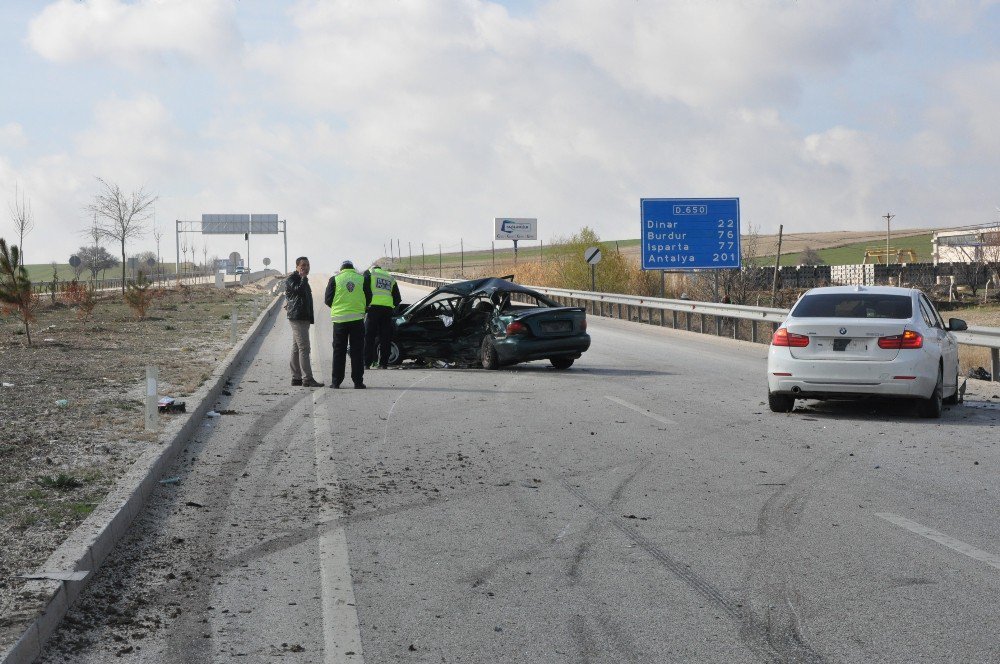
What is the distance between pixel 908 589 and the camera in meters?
5.62

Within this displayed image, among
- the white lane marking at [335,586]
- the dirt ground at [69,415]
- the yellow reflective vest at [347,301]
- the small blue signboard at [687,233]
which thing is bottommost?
the white lane marking at [335,586]

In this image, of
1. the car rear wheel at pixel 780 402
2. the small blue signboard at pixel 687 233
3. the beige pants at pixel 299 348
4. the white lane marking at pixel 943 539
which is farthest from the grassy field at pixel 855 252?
the white lane marking at pixel 943 539

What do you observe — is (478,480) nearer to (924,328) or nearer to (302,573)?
(302,573)

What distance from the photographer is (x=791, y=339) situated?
40.6ft

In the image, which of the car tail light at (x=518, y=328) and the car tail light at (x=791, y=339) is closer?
the car tail light at (x=791, y=339)

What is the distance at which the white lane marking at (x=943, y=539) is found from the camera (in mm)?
6188

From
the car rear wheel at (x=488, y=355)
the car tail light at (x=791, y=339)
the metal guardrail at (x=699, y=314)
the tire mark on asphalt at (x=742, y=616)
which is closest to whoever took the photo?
the tire mark on asphalt at (x=742, y=616)

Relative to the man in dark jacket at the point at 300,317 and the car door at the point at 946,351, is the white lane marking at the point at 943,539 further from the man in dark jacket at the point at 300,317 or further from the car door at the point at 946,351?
the man in dark jacket at the point at 300,317

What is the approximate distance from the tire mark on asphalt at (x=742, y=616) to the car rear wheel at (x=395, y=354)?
12.2 metres

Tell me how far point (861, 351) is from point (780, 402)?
44.9 inches

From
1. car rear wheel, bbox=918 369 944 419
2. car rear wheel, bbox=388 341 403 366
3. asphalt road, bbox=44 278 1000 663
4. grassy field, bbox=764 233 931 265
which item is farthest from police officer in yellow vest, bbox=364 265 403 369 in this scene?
grassy field, bbox=764 233 931 265

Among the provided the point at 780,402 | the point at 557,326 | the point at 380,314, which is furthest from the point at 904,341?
the point at 380,314

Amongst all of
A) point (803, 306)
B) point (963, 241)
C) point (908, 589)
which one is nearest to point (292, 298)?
point (803, 306)

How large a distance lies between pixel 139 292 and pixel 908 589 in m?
31.7
